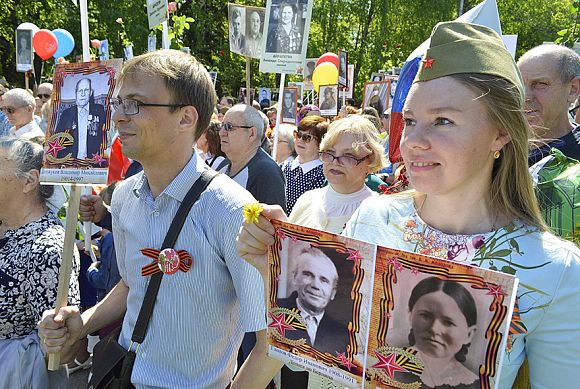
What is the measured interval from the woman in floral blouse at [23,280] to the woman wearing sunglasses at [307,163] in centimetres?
251

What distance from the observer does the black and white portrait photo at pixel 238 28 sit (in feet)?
26.8

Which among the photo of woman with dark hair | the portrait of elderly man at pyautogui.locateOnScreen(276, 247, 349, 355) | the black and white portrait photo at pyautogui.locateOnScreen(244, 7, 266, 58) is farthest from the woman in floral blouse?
the black and white portrait photo at pyautogui.locateOnScreen(244, 7, 266, 58)

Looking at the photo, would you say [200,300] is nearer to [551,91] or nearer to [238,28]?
[551,91]

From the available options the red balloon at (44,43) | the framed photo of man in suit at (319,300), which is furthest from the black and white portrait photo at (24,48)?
the framed photo of man in suit at (319,300)

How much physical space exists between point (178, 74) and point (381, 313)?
4.35 ft

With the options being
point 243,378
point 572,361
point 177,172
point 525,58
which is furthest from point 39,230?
point 525,58

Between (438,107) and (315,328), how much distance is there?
63cm

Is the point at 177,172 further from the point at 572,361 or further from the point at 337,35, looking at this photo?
the point at 337,35

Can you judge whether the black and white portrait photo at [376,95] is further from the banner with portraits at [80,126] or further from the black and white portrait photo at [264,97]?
the black and white portrait photo at [264,97]

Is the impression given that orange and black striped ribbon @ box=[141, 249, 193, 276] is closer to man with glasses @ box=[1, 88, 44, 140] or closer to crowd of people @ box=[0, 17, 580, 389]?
crowd of people @ box=[0, 17, 580, 389]

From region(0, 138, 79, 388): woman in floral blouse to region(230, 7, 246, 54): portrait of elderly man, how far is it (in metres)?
5.69

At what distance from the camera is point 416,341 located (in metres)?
1.21

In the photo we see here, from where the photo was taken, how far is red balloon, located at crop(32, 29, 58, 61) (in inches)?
491

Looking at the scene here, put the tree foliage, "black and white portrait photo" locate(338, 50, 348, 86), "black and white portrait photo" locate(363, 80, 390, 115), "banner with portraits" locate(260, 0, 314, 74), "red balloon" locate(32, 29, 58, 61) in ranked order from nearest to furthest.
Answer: "banner with portraits" locate(260, 0, 314, 74) → "black and white portrait photo" locate(363, 80, 390, 115) → "black and white portrait photo" locate(338, 50, 348, 86) → "red balloon" locate(32, 29, 58, 61) → the tree foliage
